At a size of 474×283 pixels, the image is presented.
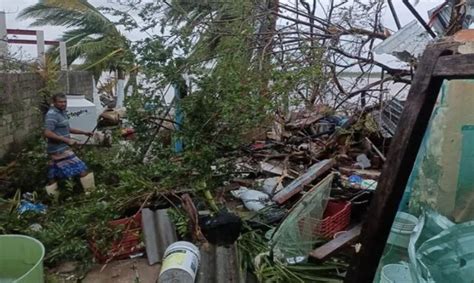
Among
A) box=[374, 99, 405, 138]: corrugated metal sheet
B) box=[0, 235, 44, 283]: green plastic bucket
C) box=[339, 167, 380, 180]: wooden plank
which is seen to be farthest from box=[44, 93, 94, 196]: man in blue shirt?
box=[374, 99, 405, 138]: corrugated metal sheet

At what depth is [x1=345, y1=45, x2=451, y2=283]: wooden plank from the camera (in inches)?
51.1

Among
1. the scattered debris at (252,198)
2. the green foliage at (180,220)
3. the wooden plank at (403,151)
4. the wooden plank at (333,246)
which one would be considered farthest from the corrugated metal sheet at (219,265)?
the wooden plank at (403,151)

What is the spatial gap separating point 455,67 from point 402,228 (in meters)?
0.79

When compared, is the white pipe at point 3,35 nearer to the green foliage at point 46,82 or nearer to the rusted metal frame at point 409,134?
the green foliage at point 46,82

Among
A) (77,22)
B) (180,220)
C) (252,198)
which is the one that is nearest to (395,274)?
(180,220)

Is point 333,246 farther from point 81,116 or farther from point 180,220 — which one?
point 81,116

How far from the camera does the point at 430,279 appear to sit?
1368 millimetres

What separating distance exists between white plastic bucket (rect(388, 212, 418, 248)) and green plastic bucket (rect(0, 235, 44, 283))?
2.03 m

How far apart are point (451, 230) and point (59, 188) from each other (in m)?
4.31

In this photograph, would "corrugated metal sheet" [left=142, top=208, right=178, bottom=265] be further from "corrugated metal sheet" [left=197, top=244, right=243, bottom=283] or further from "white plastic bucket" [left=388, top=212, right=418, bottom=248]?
"white plastic bucket" [left=388, top=212, right=418, bottom=248]

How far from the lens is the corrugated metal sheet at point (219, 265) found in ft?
8.89

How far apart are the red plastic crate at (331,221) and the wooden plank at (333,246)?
0.16 metres

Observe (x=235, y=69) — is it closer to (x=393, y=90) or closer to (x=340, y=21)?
(x=340, y=21)

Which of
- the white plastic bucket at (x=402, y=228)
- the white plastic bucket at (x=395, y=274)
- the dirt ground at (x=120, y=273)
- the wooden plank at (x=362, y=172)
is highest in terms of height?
the white plastic bucket at (x=402, y=228)
